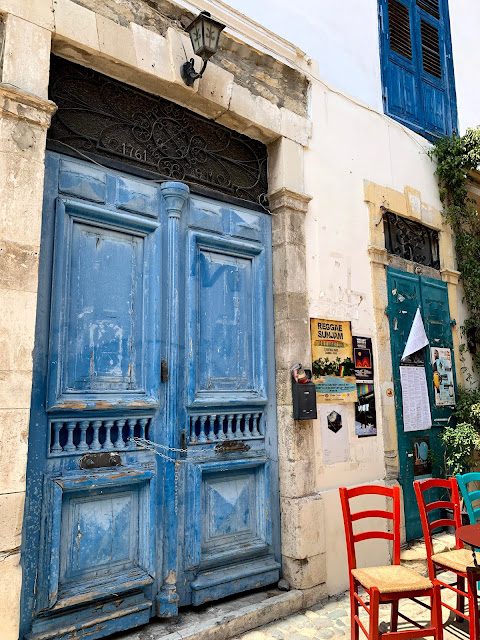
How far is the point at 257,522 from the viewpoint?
3.46 meters

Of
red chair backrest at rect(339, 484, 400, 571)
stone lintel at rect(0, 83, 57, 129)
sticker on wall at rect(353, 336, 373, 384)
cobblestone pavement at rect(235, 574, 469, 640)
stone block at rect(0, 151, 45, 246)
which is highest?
stone lintel at rect(0, 83, 57, 129)

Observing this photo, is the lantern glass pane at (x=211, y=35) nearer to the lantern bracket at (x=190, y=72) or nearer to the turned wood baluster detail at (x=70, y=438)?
the lantern bracket at (x=190, y=72)

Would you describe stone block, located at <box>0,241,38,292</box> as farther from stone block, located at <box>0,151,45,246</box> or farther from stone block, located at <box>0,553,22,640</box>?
stone block, located at <box>0,553,22,640</box>

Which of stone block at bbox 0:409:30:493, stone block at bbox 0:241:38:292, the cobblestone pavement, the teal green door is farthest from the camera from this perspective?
the teal green door

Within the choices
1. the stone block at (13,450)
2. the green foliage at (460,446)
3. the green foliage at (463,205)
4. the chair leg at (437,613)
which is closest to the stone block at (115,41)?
the stone block at (13,450)

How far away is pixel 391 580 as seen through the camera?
2.54 meters

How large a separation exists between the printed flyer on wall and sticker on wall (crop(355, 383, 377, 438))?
102 millimetres

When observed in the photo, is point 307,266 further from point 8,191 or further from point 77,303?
point 8,191

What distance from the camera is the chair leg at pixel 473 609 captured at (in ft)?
8.30

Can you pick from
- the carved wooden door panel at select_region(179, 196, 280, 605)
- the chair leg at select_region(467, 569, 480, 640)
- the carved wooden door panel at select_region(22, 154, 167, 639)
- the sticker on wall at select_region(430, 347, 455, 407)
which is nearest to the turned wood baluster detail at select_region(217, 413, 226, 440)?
the carved wooden door panel at select_region(179, 196, 280, 605)

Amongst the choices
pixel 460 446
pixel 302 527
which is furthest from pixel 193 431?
pixel 460 446

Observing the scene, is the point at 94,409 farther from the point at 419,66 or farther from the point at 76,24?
the point at 419,66

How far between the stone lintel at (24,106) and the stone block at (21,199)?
21cm

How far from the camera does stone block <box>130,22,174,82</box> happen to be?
3.13 m
